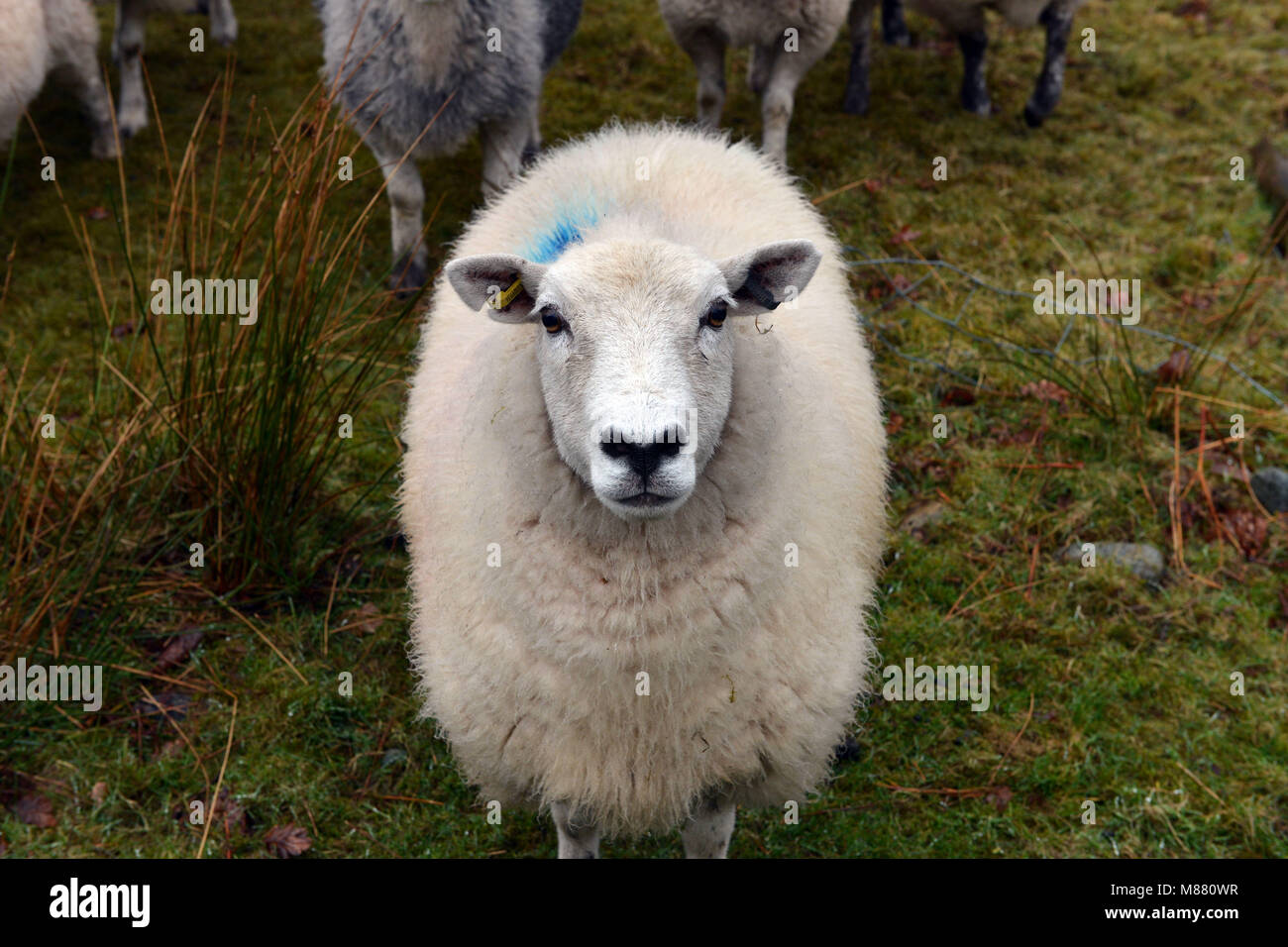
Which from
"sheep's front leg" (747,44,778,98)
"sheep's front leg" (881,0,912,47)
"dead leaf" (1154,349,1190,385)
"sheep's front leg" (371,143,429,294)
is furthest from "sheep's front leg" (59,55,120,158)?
"dead leaf" (1154,349,1190,385)

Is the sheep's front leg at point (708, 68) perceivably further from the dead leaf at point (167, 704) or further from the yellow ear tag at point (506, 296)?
the dead leaf at point (167, 704)

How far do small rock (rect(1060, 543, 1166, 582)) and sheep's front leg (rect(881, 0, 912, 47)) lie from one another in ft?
15.6

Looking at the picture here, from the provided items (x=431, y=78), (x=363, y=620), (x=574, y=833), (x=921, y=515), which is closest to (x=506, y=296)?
(x=574, y=833)

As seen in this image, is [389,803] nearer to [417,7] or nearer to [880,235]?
[417,7]

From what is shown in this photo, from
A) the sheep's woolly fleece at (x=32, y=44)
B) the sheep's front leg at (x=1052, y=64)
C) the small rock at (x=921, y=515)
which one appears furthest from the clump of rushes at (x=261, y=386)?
the sheep's front leg at (x=1052, y=64)

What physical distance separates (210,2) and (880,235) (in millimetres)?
5100

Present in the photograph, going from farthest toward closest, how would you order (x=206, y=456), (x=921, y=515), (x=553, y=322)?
(x=921, y=515) → (x=206, y=456) → (x=553, y=322)

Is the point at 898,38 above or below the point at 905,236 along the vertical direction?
above

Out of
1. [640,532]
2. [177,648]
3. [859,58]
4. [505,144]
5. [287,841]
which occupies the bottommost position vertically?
[287,841]

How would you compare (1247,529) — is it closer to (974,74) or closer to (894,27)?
(974,74)

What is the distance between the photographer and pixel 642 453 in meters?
2.24

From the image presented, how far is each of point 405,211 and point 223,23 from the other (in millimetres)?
3244

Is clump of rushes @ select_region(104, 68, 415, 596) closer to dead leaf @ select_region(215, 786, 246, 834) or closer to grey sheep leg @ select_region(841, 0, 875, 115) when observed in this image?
dead leaf @ select_region(215, 786, 246, 834)

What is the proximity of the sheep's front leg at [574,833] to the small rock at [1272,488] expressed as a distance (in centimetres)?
324
